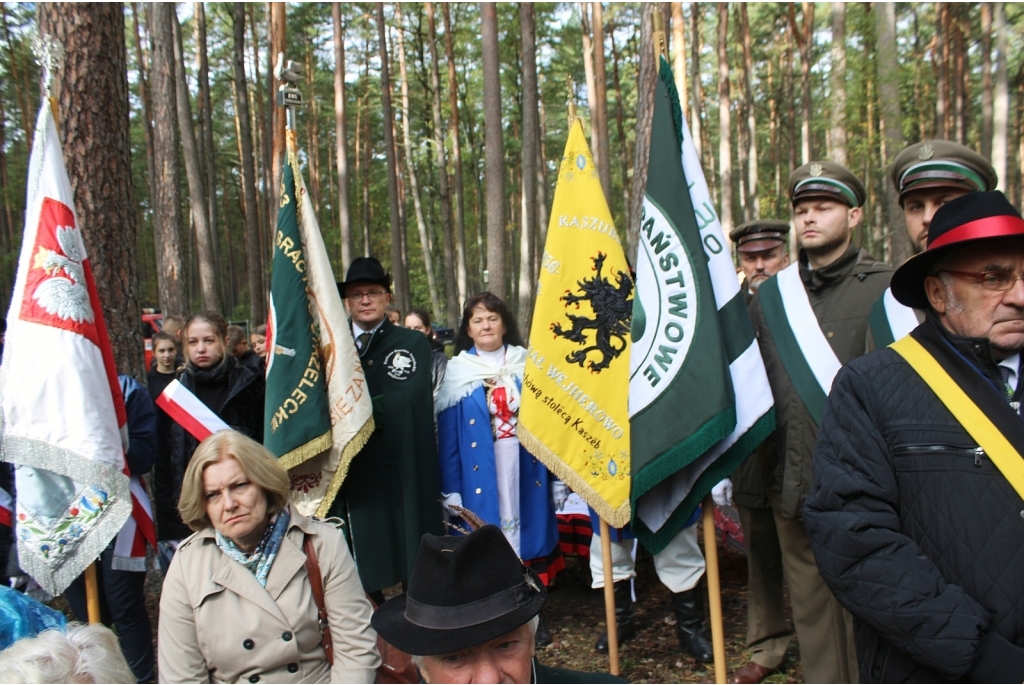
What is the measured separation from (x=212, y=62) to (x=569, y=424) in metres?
28.5

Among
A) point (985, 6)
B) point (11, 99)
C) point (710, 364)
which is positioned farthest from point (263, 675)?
point (11, 99)

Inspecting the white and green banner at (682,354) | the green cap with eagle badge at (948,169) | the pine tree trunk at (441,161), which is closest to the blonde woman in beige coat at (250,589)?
the white and green banner at (682,354)

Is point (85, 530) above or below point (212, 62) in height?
below

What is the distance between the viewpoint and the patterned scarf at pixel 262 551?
2.67 m

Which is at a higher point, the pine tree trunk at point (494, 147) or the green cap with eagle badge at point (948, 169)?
the pine tree trunk at point (494, 147)

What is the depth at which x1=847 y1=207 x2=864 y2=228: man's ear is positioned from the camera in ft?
11.1

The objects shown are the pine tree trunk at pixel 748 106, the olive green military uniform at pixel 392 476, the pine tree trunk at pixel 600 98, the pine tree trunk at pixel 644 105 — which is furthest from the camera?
the pine tree trunk at pixel 748 106

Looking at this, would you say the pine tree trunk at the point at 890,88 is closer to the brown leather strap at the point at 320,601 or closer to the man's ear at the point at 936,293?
the man's ear at the point at 936,293

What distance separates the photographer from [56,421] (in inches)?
125

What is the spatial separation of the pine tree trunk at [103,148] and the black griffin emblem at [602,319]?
3.20 m

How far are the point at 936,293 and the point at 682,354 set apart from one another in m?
1.15

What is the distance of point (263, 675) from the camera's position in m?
2.61

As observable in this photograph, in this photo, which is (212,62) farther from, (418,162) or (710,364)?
(710,364)

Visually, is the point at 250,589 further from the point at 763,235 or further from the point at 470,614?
the point at 763,235
